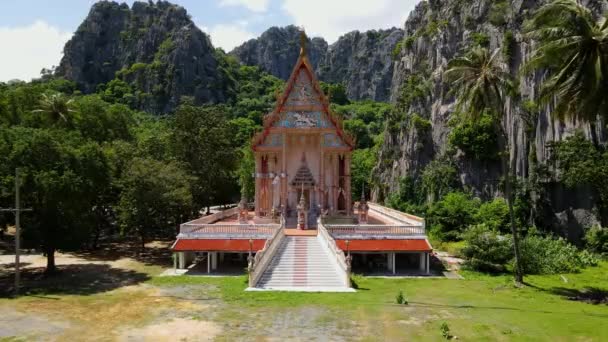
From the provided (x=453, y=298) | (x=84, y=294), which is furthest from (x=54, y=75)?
(x=453, y=298)

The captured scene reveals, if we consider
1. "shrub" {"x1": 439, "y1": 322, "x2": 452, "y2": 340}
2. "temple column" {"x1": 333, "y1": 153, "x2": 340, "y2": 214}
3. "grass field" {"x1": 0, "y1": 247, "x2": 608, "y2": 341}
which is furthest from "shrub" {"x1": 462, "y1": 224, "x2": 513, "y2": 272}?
"shrub" {"x1": 439, "y1": 322, "x2": 452, "y2": 340}

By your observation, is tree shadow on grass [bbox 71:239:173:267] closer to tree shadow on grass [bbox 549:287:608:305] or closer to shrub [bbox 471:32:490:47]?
tree shadow on grass [bbox 549:287:608:305]

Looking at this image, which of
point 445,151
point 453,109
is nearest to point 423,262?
point 445,151

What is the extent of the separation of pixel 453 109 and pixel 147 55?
339ft

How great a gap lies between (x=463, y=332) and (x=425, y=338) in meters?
1.53

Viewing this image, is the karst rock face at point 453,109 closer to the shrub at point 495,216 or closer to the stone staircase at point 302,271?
the shrub at point 495,216

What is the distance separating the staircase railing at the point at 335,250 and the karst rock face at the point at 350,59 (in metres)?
134

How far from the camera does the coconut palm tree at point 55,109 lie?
45.0m

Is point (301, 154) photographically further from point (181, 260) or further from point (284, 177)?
point (181, 260)

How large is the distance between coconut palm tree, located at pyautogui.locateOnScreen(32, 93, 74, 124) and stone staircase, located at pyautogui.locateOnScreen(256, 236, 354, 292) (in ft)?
88.8

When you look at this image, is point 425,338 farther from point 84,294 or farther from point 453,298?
point 84,294

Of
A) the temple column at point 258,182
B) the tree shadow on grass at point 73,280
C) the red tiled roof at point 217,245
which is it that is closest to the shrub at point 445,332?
the red tiled roof at point 217,245

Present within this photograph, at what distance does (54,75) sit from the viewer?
140125mm

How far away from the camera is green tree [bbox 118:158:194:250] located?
33.1 metres
